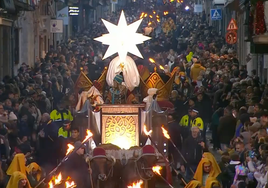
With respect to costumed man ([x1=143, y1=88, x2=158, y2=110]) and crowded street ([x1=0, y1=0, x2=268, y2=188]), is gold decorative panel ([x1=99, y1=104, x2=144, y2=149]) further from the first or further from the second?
costumed man ([x1=143, y1=88, x2=158, y2=110])

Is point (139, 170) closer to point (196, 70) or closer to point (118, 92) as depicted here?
point (118, 92)

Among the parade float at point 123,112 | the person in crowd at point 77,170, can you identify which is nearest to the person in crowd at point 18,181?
the person in crowd at point 77,170

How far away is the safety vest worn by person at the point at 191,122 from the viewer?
63.5 ft

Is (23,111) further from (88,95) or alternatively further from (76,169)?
(76,169)

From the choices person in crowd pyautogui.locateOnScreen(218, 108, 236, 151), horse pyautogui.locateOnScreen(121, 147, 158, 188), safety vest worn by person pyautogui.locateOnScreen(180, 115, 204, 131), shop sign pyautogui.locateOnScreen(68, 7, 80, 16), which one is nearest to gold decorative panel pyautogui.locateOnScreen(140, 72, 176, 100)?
safety vest worn by person pyautogui.locateOnScreen(180, 115, 204, 131)

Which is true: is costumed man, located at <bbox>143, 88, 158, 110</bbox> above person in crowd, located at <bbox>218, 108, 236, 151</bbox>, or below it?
above

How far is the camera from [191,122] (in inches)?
776

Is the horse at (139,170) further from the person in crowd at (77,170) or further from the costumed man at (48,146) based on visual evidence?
the costumed man at (48,146)

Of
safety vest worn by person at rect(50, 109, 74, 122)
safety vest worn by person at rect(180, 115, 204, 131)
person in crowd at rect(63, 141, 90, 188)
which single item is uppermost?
Result: safety vest worn by person at rect(50, 109, 74, 122)

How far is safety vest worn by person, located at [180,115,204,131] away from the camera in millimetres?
19358

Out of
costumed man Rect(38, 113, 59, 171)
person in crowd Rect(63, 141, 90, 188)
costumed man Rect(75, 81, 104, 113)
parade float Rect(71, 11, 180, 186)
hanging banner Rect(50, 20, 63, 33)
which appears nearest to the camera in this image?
person in crowd Rect(63, 141, 90, 188)

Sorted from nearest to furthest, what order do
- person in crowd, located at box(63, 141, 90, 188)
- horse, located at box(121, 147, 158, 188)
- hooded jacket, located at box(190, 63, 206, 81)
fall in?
horse, located at box(121, 147, 158, 188), person in crowd, located at box(63, 141, 90, 188), hooded jacket, located at box(190, 63, 206, 81)

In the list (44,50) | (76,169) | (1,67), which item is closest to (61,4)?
(44,50)

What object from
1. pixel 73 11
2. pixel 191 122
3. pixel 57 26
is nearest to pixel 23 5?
pixel 57 26
